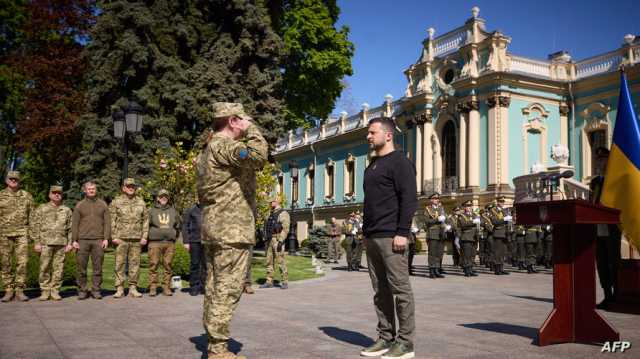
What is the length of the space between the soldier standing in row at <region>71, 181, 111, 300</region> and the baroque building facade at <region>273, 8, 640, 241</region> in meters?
16.9

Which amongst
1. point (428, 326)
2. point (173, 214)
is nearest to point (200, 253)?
point (173, 214)

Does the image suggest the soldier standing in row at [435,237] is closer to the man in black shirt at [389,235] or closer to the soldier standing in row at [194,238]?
the soldier standing in row at [194,238]

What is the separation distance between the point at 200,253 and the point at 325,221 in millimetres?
33049

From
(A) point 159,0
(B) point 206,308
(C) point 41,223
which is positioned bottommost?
(B) point 206,308

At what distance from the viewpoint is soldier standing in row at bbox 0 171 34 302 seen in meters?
10.1

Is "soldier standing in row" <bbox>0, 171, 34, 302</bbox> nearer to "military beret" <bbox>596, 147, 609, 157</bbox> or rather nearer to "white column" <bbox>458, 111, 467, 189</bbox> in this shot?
"military beret" <bbox>596, 147, 609, 157</bbox>

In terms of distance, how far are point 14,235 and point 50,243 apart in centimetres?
61

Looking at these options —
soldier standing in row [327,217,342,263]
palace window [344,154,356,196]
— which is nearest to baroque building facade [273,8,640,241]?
soldier standing in row [327,217,342,263]

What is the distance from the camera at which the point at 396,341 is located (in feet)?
16.8

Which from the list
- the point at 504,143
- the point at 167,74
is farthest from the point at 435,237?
the point at 504,143

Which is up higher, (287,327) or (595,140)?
(595,140)

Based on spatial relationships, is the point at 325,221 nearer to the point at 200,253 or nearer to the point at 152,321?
the point at 200,253

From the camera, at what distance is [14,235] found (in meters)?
10.1

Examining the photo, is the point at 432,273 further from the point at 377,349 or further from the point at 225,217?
the point at 225,217
